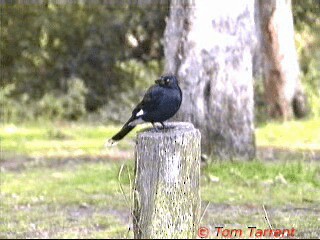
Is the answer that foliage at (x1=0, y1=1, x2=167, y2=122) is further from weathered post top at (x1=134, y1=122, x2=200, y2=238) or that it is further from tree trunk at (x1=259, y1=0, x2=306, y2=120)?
weathered post top at (x1=134, y1=122, x2=200, y2=238)

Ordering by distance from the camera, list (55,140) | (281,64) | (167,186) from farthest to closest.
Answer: (281,64) → (55,140) → (167,186)

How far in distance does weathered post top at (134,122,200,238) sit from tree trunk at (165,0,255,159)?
5.63 m

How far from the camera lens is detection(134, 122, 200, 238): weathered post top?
209 inches

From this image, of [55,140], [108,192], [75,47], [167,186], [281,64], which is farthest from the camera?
[75,47]

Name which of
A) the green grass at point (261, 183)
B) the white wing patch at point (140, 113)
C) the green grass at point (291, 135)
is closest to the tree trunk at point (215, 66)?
the green grass at point (261, 183)

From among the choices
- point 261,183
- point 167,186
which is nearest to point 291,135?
point 261,183

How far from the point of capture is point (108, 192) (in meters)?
9.76

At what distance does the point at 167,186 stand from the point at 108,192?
14.8ft

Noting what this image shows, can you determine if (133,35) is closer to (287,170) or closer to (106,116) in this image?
(106,116)

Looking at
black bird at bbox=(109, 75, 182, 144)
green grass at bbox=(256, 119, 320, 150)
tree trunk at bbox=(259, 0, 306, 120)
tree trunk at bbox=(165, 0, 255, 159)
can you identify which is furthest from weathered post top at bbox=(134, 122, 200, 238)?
tree trunk at bbox=(259, 0, 306, 120)

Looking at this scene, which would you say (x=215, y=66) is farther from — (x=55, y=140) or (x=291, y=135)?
(x=55, y=140)

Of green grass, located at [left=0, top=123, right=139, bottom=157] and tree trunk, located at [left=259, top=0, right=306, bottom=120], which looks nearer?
green grass, located at [left=0, top=123, right=139, bottom=157]

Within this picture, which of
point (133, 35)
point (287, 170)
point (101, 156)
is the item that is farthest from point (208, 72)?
point (133, 35)

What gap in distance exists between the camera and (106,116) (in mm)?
20766
